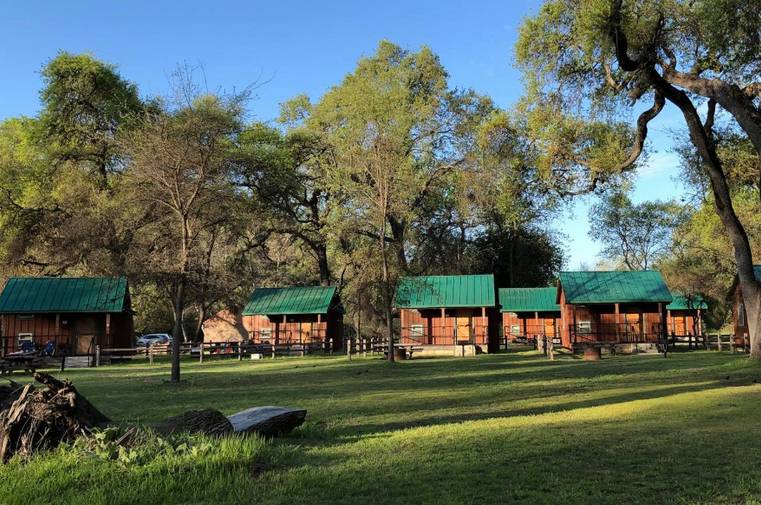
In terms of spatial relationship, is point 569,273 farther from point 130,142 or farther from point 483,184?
point 130,142

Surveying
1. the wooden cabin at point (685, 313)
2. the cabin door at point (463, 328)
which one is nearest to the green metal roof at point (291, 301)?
the cabin door at point (463, 328)

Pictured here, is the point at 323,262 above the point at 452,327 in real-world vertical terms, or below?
above

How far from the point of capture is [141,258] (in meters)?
22.6

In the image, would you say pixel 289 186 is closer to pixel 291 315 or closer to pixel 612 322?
pixel 291 315

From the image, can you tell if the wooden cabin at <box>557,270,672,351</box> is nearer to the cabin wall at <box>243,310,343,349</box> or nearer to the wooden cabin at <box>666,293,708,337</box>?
the wooden cabin at <box>666,293,708,337</box>

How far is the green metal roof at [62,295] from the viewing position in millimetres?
38125

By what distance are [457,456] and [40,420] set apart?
5.33 m

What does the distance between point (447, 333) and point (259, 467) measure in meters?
37.4

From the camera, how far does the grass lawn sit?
6.48m

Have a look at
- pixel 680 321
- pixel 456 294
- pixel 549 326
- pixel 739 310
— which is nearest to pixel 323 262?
pixel 456 294

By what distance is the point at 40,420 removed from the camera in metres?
8.12

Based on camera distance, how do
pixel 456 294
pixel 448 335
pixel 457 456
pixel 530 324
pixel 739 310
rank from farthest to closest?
pixel 530 324, pixel 448 335, pixel 456 294, pixel 739 310, pixel 457 456

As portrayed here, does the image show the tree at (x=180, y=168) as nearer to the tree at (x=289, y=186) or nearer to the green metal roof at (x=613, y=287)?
the tree at (x=289, y=186)

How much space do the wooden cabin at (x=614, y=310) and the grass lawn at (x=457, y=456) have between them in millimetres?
25578
